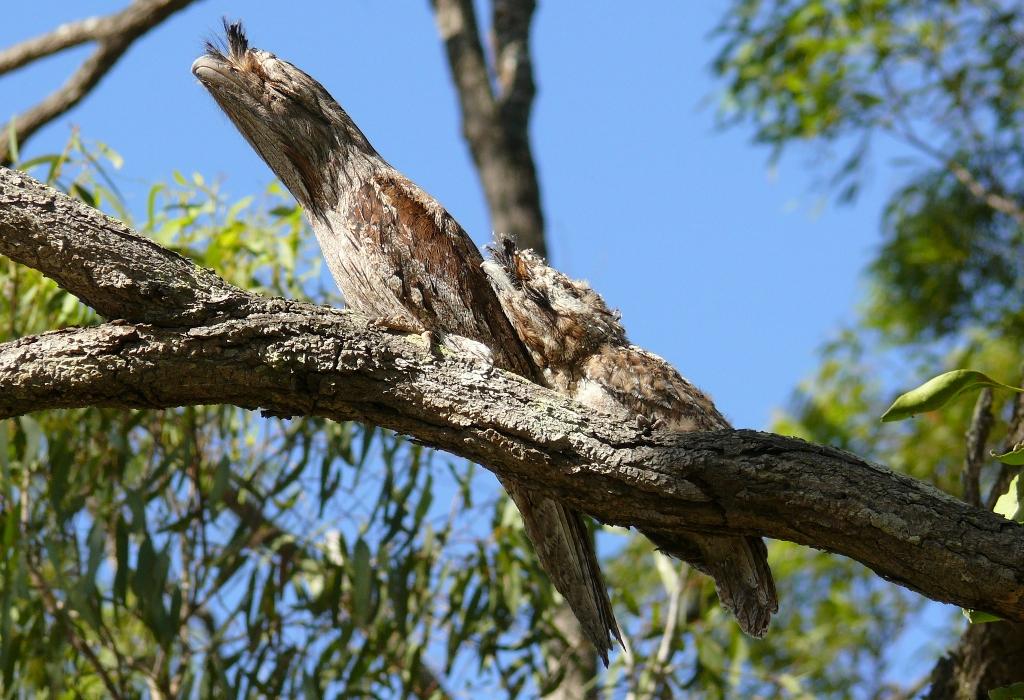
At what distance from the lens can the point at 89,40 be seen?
542cm

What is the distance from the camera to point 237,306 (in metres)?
1.97

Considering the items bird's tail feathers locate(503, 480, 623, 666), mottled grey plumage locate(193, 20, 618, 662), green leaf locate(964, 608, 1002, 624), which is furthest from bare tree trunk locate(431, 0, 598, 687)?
green leaf locate(964, 608, 1002, 624)

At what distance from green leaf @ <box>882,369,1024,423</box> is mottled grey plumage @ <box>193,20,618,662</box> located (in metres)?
0.76

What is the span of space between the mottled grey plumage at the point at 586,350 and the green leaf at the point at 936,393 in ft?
1.94

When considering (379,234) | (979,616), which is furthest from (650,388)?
(979,616)

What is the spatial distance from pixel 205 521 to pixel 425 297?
1.81 metres

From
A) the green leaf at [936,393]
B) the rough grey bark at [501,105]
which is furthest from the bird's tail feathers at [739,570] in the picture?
the rough grey bark at [501,105]

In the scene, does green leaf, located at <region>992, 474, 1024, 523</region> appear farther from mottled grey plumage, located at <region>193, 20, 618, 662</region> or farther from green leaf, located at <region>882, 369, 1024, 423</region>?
mottled grey plumage, located at <region>193, 20, 618, 662</region>

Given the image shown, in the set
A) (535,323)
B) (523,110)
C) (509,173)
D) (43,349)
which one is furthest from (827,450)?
(523,110)

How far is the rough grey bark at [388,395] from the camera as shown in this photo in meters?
1.81

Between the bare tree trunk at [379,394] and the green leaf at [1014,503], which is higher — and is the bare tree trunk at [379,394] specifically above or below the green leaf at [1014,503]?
below

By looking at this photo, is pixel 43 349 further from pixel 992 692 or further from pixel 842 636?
pixel 842 636

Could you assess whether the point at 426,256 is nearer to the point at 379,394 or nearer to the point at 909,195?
the point at 379,394

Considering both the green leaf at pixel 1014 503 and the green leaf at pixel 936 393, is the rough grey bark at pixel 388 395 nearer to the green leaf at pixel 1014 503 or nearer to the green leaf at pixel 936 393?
the green leaf at pixel 936 393
